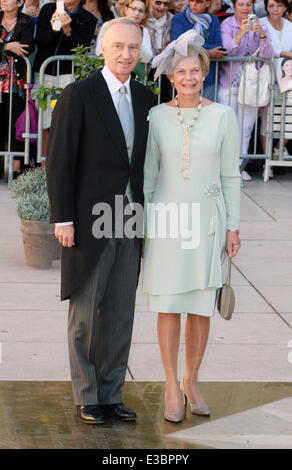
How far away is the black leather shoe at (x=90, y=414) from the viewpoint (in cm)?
494

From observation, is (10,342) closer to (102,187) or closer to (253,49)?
(102,187)

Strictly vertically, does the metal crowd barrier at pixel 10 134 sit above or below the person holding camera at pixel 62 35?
below

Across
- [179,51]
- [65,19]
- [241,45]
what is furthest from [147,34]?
[179,51]

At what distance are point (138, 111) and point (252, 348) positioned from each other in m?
2.02

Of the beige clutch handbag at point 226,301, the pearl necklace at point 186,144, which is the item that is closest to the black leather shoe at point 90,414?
the beige clutch handbag at point 226,301

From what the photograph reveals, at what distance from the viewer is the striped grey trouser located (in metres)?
4.90

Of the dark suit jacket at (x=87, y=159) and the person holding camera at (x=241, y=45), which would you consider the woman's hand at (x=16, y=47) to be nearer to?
the person holding camera at (x=241, y=45)

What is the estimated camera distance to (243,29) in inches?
446

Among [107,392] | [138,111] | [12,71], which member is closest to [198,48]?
[138,111]

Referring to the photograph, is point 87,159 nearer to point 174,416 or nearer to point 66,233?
point 66,233

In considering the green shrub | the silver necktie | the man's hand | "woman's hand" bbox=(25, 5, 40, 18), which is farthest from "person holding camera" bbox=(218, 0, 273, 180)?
the man's hand

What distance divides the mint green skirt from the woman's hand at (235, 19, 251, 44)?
6.83 m

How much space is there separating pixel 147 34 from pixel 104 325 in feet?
21.9

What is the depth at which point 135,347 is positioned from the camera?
243 inches
